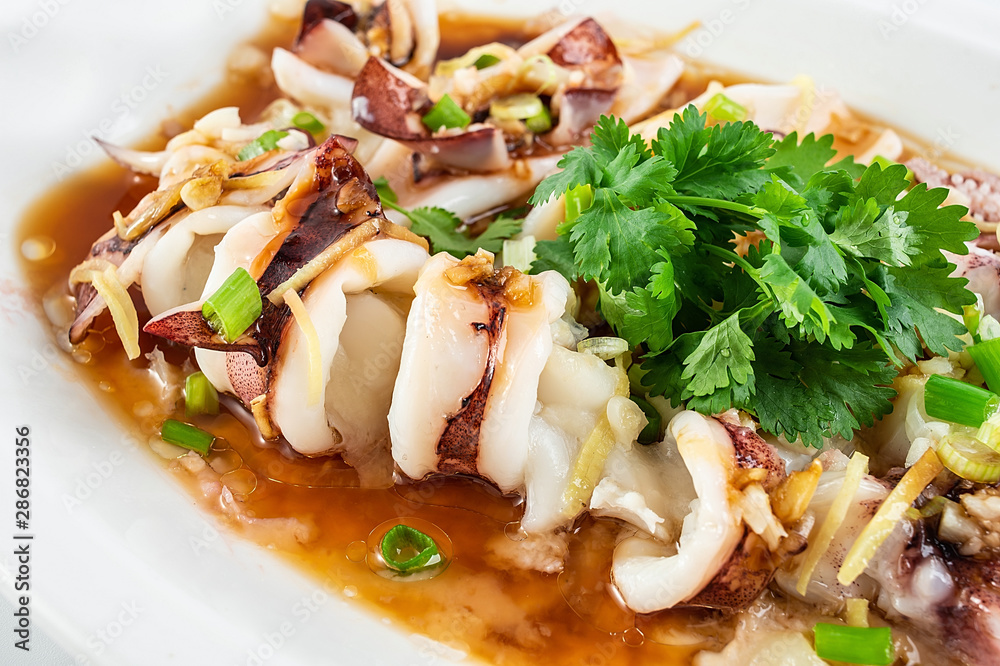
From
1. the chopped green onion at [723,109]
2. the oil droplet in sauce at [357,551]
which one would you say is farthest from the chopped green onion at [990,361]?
the oil droplet in sauce at [357,551]

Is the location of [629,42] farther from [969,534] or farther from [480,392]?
[969,534]

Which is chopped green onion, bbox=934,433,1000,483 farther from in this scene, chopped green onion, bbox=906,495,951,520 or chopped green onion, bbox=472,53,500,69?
chopped green onion, bbox=472,53,500,69

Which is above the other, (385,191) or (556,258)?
(556,258)

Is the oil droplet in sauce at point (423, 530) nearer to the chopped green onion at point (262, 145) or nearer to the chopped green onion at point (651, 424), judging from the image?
the chopped green onion at point (651, 424)

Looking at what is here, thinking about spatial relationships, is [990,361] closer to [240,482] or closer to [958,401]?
[958,401]

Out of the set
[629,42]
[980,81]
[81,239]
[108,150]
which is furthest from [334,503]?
[980,81]

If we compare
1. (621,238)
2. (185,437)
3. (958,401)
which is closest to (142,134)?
(185,437)
